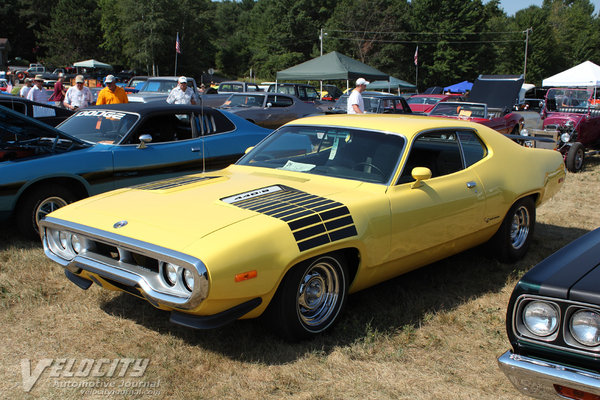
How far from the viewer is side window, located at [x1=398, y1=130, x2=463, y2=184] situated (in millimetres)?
4023

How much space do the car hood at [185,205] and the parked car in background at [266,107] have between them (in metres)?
9.17

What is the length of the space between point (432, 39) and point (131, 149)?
63.4 meters

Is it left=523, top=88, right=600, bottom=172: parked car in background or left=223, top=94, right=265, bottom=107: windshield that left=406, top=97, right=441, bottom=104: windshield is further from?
left=223, top=94, right=265, bottom=107: windshield

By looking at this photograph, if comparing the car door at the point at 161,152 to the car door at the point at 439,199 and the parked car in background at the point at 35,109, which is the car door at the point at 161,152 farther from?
the car door at the point at 439,199

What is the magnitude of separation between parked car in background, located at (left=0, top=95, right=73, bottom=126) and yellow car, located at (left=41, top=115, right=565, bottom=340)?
4.87m

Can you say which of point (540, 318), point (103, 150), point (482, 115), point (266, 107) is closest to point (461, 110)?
point (482, 115)

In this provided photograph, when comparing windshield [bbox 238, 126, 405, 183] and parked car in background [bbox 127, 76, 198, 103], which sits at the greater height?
parked car in background [bbox 127, 76, 198, 103]

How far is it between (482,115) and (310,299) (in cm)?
1044

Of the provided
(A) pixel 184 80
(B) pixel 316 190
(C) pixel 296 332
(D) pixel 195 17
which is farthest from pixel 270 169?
(D) pixel 195 17

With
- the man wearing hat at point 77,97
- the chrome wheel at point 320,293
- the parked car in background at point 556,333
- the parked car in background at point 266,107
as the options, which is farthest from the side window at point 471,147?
the parked car in background at point 266,107

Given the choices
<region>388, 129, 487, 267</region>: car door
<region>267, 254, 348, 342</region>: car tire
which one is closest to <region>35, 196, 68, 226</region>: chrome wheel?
<region>267, 254, 348, 342</region>: car tire

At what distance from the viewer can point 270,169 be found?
4.34m

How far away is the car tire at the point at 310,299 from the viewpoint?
10.4 ft

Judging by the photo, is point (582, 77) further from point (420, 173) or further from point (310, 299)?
point (310, 299)
